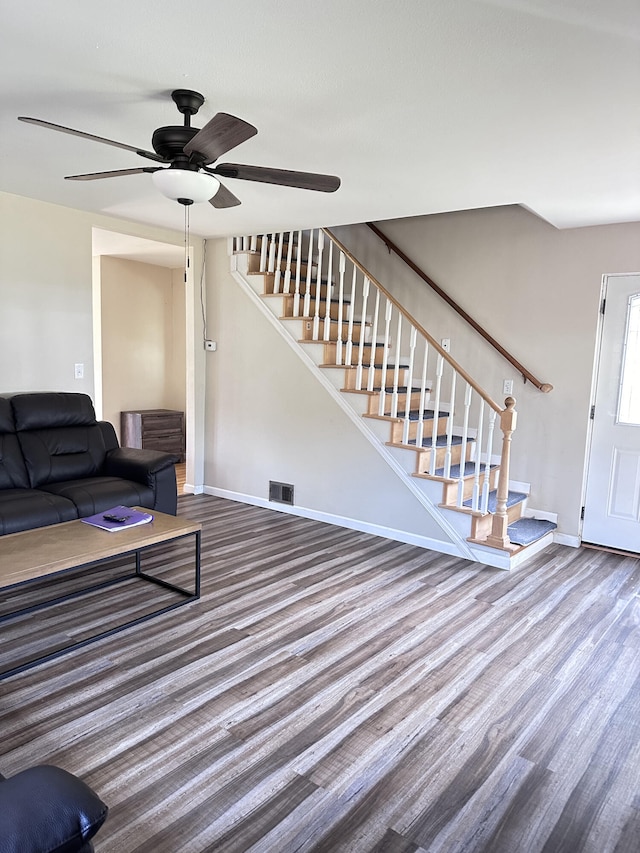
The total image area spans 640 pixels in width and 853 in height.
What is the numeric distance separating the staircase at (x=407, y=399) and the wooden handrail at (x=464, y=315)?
36 cm

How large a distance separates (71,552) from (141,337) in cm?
501

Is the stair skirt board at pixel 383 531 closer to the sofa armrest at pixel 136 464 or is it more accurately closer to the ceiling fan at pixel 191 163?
the sofa armrest at pixel 136 464

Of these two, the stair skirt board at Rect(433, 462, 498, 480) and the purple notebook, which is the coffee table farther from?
the stair skirt board at Rect(433, 462, 498, 480)

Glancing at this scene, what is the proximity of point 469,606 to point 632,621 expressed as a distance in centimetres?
89

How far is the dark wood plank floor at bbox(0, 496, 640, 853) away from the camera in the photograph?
172cm

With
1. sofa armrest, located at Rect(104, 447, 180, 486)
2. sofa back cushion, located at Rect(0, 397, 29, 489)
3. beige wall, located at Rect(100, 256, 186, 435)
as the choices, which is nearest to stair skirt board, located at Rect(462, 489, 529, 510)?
sofa armrest, located at Rect(104, 447, 180, 486)

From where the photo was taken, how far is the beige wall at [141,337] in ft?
22.3

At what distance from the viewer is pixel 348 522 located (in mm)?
4688

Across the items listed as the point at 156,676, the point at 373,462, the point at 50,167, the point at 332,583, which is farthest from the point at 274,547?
the point at 50,167

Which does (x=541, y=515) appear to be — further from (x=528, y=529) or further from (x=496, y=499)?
(x=496, y=499)

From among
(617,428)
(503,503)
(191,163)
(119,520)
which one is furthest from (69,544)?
(617,428)

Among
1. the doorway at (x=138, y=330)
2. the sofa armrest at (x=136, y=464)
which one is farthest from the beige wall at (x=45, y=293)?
the doorway at (x=138, y=330)

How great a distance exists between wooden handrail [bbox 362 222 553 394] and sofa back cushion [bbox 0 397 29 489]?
347 centimetres

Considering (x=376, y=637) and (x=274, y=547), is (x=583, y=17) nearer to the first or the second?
(x=376, y=637)
